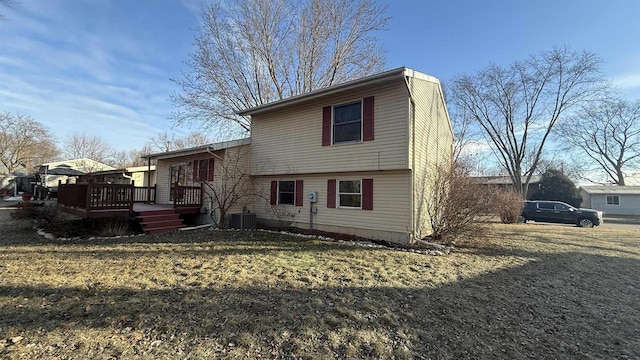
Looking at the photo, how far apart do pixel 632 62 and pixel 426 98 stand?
11022mm

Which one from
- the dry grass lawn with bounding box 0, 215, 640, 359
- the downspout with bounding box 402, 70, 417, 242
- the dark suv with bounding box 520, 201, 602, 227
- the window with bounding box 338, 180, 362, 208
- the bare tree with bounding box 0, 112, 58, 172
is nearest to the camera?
the dry grass lawn with bounding box 0, 215, 640, 359

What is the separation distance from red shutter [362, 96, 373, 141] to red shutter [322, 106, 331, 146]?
1.39 m

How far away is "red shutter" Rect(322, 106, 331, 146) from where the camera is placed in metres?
10.4

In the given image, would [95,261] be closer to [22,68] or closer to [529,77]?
[22,68]

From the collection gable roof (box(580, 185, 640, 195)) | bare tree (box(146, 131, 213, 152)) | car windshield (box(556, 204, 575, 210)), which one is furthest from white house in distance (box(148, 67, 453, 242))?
gable roof (box(580, 185, 640, 195))

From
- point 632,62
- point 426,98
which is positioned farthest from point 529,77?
point 426,98

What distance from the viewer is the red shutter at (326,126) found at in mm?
10438

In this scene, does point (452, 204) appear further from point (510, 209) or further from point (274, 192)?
point (510, 209)

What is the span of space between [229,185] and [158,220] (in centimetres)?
288

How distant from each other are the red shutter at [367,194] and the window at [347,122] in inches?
61.5

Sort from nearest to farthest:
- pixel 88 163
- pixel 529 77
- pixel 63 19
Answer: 1. pixel 63 19
2. pixel 529 77
3. pixel 88 163

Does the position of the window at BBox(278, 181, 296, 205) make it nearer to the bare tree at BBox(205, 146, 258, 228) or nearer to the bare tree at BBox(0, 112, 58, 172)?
the bare tree at BBox(205, 146, 258, 228)

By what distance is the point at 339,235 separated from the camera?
1002 cm

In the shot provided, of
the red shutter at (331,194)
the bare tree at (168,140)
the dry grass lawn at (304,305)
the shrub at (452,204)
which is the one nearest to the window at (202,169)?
the dry grass lawn at (304,305)
